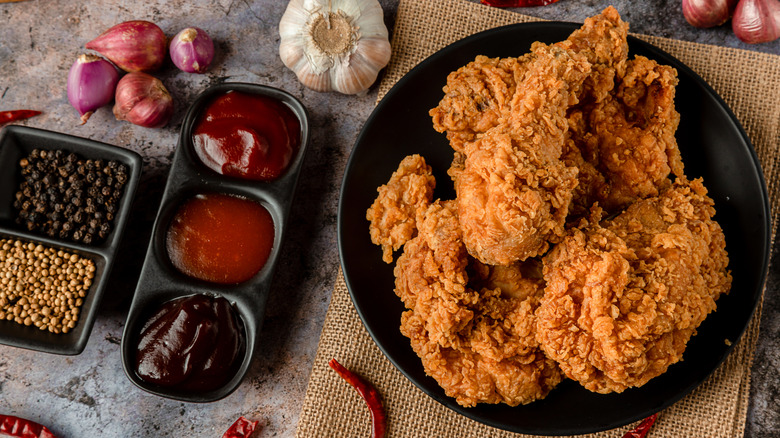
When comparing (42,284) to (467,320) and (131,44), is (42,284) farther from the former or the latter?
(467,320)

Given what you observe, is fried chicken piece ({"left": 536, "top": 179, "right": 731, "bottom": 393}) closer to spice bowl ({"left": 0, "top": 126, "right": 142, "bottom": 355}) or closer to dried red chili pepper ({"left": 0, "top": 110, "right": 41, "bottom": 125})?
spice bowl ({"left": 0, "top": 126, "right": 142, "bottom": 355})

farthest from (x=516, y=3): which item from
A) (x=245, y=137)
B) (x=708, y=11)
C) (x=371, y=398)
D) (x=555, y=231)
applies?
(x=371, y=398)

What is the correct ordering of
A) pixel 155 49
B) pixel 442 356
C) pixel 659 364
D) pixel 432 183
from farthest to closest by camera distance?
pixel 155 49 < pixel 432 183 < pixel 442 356 < pixel 659 364

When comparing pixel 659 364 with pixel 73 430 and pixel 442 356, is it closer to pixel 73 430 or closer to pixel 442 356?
pixel 442 356

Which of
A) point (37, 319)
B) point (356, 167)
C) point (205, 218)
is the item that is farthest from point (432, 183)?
point (37, 319)

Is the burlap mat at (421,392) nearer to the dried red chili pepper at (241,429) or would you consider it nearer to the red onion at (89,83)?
the dried red chili pepper at (241,429)

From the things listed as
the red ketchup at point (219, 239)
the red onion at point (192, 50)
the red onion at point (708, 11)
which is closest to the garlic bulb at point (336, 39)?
the red onion at point (192, 50)
